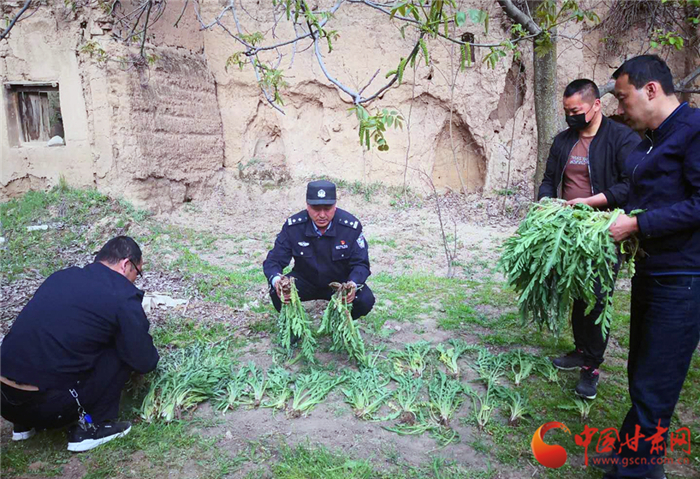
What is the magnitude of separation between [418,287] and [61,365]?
144 inches

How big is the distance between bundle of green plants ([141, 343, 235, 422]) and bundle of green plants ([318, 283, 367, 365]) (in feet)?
2.63

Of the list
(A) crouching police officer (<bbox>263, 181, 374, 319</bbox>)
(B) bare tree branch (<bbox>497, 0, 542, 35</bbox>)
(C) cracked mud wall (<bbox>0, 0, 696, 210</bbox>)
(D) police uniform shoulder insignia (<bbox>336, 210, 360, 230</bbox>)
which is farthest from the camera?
(C) cracked mud wall (<bbox>0, 0, 696, 210</bbox>)

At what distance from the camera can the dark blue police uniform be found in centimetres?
383

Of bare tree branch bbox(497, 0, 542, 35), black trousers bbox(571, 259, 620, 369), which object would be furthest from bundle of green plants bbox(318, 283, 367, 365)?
bare tree branch bbox(497, 0, 542, 35)

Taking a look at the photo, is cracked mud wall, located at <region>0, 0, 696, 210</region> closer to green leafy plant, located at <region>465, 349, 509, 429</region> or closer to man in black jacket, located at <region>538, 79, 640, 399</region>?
man in black jacket, located at <region>538, 79, 640, 399</region>

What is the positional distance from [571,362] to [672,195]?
167cm

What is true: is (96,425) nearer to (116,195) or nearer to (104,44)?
(116,195)

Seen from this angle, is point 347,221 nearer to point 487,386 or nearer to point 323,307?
point 323,307

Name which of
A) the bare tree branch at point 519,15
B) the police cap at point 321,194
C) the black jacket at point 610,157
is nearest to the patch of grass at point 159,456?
the police cap at point 321,194

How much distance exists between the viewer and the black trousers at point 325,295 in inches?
148

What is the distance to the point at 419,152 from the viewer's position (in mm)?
9812

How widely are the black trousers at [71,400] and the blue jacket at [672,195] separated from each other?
119 inches

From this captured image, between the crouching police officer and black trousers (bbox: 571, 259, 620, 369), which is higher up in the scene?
the crouching police officer

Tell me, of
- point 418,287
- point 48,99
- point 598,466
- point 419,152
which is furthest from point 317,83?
point 598,466
